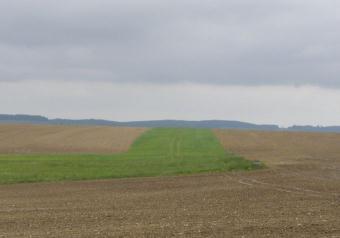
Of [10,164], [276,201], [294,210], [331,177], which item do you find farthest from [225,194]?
[10,164]

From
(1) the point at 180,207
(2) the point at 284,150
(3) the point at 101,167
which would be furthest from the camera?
(2) the point at 284,150

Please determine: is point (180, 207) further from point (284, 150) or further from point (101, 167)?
point (284, 150)

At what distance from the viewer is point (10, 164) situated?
43438mm

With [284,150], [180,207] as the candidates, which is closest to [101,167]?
[180,207]

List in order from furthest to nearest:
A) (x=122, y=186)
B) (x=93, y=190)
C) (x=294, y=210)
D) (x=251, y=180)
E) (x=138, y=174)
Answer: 1. (x=138, y=174)
2. (x=251, y=180)
3. (x=122, y=186)
4. (x=93, y=190)
5. (x=294, y=210)

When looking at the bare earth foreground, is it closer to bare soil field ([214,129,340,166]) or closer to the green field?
the green field

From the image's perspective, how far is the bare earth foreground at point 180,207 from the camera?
15672mm

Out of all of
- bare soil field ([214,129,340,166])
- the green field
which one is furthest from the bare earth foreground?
bare soil field ([214,129,340,166])

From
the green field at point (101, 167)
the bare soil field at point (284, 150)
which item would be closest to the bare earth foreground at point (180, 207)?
the green field at point (101, 167)

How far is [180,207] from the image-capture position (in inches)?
824

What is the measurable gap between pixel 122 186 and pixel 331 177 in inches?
444

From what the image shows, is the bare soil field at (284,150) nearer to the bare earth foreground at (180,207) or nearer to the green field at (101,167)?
the green field at (101,167)

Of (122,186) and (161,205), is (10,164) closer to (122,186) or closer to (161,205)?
(122,186)

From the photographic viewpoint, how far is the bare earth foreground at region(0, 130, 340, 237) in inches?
617
